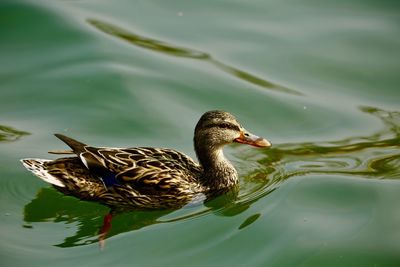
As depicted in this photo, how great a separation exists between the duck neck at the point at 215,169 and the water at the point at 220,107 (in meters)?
0.19

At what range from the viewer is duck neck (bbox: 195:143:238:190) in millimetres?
8922

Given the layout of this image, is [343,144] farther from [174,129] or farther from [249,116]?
[174,129]

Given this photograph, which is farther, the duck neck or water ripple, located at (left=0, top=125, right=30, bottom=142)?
water ripple, located at (left=0, top=125, right=30, bottom=142)

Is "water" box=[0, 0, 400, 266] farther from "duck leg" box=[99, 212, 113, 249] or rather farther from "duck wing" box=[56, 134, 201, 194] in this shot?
"duck wing" box=[56, 134, 201, 194]

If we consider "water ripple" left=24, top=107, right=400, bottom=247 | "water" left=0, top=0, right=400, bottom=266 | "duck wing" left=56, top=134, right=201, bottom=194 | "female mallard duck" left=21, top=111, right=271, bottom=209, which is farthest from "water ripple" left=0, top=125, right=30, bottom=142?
"duck wing" left=56, top=134, right=201, bottom=194

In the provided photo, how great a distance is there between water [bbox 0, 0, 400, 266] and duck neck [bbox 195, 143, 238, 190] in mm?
189

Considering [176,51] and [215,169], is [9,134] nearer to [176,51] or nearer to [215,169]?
[215,169]

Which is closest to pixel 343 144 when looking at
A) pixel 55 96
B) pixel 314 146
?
pixel 314 146

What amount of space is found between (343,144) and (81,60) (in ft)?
12.5

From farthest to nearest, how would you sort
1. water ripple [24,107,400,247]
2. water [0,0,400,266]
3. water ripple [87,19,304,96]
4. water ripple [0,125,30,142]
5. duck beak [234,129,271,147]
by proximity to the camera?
water ripple [87,19,304,96] < water ripple [0,125,30,142] < duck beak [234,129,271,147] < water ripple [24,107,400,247] < water [0,0,400,266]

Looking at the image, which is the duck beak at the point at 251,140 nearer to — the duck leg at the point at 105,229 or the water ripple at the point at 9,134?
the duck leg at the point at 105,229

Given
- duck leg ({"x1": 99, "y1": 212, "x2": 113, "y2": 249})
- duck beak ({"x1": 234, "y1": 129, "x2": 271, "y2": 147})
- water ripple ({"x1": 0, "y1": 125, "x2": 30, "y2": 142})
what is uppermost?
water ripple ({"x1": 0, "y1": 125, "x2": 30, "y2": 142})

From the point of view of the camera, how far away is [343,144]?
9.89 m

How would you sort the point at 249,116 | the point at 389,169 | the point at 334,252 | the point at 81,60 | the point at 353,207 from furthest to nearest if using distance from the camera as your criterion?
the point at 81,60, the point at 249,116, the point at 389,169, the point at 353,207, the point at 334,252
